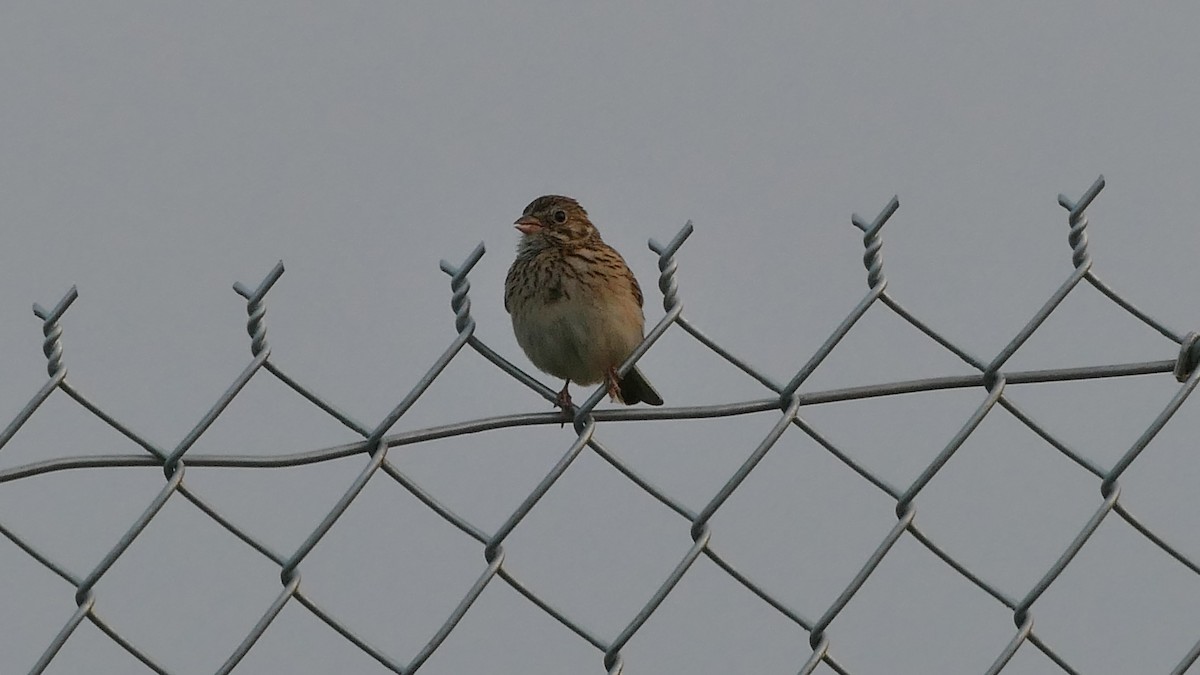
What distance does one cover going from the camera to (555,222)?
6.44 m

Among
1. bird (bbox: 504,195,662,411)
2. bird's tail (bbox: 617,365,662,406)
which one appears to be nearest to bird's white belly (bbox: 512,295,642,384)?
bird (bbox: 504,195,662,411)

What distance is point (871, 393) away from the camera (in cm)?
346

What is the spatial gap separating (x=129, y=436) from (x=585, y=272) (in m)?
3.23

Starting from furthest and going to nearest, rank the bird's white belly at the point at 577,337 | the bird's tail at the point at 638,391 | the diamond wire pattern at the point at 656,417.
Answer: the bird's tail at the point at 638,391 → the bird's white belly at the point at 577,337 → the diamond wire pattern at the point at 656,417

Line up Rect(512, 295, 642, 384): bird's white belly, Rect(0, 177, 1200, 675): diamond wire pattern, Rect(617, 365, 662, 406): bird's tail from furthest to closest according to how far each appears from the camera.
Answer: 1. Rect(617, 365, 662, 406): bird's tail
2. Rect(512, 295, 642, 384): bird's white belly
3. Rect(0, 177, 1200, 675): diamond wire pattern

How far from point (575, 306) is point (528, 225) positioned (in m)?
0.50

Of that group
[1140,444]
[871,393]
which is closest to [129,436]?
[871,393]

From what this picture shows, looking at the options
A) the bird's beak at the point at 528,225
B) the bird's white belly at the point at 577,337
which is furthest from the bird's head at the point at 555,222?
the bird's white belly at the point at 577,337

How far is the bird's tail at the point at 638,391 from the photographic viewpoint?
6227mm

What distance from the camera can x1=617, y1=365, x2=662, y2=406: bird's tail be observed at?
6.23 meters

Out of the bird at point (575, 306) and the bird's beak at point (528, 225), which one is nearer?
the bird at point (575, 306)

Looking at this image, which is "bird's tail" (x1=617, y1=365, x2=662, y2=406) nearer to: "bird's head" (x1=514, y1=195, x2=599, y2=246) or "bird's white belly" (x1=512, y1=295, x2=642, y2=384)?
"bird's white belly" (x1=512, y1=295, x2=642, y2=384)

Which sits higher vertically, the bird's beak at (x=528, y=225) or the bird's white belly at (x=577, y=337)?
the bird's beak at (x=528, y=225)

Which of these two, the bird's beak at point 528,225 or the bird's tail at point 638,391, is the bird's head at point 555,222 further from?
the bird's tail at point 638,391
